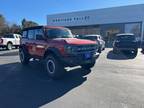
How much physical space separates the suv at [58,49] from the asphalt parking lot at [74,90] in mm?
609

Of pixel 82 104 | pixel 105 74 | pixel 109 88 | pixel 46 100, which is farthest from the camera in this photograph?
pixel 105 74

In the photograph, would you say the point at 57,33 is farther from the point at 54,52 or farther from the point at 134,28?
the point at 134,28

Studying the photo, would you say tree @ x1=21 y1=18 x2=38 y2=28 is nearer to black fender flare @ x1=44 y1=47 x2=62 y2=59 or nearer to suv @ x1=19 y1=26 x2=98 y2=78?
suv @ x1=19 y1=26 x2=98 y2=78

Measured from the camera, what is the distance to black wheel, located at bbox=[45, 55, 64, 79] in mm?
7673

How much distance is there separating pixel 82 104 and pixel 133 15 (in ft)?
112

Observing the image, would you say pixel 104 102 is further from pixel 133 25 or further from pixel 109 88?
pixel 133 25

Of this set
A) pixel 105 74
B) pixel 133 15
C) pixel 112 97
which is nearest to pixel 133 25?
pixel 133 15

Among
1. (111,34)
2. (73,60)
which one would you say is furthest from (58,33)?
(111,34)

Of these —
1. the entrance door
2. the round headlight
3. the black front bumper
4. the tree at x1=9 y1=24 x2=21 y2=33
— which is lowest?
the black front bumper

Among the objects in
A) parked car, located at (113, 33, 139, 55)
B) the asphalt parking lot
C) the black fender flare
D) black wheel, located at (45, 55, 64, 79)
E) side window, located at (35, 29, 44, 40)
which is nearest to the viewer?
the asphalt parking lot

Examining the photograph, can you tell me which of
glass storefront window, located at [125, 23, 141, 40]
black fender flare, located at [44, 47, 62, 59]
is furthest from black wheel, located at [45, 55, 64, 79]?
glass storefront window, located at [125, 23, 141, 40]

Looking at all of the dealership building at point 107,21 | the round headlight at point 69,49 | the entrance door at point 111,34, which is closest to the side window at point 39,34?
the round headlight at point 69,49

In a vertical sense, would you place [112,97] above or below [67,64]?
below

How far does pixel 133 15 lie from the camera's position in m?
36.1
